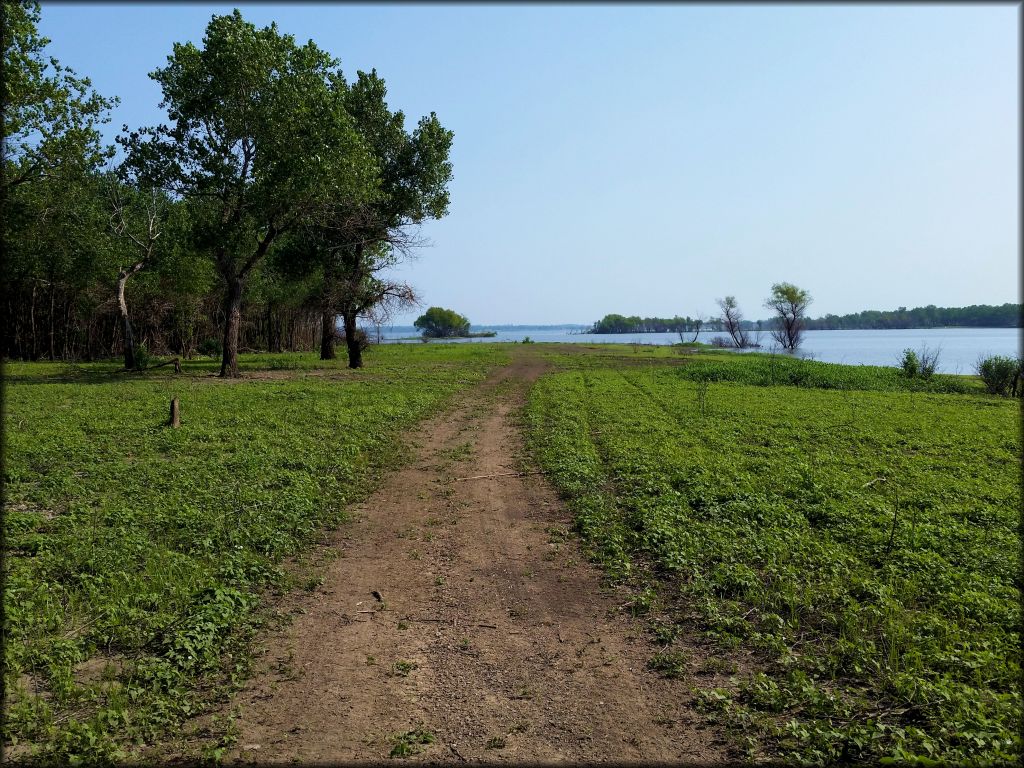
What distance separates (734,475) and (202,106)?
26427 mm

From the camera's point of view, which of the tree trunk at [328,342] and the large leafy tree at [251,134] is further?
the tree trunk at [328,342]

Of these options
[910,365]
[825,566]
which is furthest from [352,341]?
[910,365]

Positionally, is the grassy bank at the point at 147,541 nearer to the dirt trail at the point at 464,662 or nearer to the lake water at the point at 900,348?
the dirt trail at the point at 464,662

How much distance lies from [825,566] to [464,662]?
4.53 metres

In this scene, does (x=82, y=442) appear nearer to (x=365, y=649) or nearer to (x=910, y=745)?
(x=365, y=649)

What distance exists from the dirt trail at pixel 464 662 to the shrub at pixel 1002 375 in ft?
110

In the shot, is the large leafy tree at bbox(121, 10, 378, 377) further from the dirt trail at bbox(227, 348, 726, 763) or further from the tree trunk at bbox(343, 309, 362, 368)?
the dirt trail at bbox(227, 348, 726, 763)

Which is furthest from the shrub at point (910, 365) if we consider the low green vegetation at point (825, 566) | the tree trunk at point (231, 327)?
the tree trunk at point (231, 327)

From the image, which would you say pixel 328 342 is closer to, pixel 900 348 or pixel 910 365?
pixel 910 365

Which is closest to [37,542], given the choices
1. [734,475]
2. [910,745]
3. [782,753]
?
[782,753]

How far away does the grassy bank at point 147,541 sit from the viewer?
180 inches

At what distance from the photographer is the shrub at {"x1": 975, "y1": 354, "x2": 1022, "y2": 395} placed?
31.5 meters

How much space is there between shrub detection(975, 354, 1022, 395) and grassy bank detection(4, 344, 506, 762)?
103 ft

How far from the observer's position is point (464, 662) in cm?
521
